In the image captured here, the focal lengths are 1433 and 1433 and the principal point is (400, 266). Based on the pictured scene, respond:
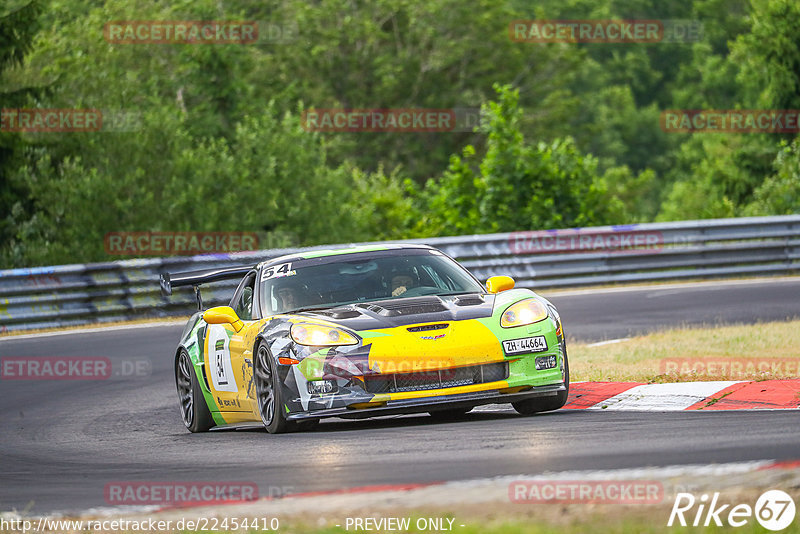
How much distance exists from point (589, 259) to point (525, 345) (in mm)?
13905

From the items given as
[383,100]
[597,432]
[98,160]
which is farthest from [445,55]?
[597,432]

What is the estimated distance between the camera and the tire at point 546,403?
9.68m

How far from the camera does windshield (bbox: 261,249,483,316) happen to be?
1025cm

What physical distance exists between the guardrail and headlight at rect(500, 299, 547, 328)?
38.6 feet

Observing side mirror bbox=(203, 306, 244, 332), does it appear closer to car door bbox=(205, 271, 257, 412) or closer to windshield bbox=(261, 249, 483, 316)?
car door bbox=(205, 271, 257, 412)

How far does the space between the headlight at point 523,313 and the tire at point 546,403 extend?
0.28 metres

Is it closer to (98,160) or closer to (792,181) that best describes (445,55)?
(792,181)
